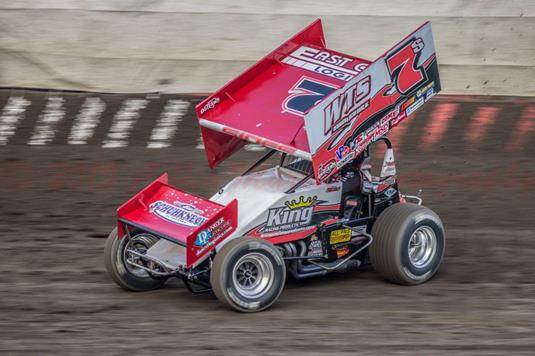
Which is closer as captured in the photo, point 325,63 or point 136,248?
point 136,248

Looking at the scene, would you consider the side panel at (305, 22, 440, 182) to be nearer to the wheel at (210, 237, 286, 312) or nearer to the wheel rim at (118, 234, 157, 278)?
the wheel at (210, 237, 286, 312)

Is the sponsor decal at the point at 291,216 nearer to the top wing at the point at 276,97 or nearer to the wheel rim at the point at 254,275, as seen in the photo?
the wheel rim at the point at 254,275

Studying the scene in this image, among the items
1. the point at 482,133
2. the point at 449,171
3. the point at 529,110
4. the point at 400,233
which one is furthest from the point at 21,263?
the point at 529,110

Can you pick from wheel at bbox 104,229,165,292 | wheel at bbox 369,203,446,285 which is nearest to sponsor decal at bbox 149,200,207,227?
wheel at bbox 104,229,165,292

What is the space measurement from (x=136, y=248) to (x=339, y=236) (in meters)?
1.90

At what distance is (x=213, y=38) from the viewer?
15.6 meters

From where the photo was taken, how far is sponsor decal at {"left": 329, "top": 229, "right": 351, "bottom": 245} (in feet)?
32.0

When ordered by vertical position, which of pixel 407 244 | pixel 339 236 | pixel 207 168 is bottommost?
pixel 207 168

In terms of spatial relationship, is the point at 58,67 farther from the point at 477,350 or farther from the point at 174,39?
the point at 477,350

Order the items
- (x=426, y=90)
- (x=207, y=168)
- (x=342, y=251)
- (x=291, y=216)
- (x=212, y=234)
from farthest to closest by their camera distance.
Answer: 1. (x=207, y=168)
2. (x=426, y=90)
3. (x=342, y=251)
4. (x=291, y=216)
5. (x=212, y=234)

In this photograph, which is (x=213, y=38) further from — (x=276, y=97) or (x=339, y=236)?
(x=339, y=236)

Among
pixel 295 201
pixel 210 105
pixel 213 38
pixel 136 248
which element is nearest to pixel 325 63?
pixel 210 105

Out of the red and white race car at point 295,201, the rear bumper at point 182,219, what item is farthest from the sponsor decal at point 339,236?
the rear bumper at point 182,219

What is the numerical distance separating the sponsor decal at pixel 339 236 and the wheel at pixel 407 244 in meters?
0.24
